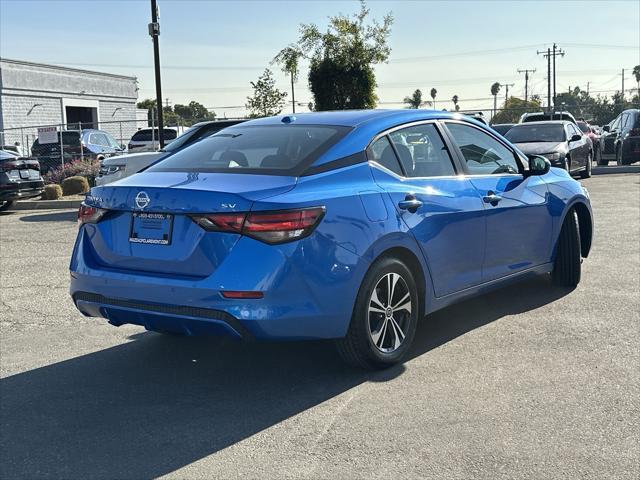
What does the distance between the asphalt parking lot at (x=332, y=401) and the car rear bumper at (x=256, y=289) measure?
0.47 meters

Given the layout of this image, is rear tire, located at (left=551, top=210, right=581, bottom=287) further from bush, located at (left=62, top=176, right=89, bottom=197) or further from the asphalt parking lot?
bush, located at (left=62, top=176, right=89, bottom=197)

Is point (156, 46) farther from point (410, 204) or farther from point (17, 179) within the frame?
point (410, 204)

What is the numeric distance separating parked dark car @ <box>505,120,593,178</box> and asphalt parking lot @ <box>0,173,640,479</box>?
11.4 meters

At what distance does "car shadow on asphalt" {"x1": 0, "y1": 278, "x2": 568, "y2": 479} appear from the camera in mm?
3621

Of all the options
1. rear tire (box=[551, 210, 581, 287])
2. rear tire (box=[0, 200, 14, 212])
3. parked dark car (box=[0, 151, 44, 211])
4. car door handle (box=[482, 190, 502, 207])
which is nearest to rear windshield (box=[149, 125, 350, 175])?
car door handle (box=[482, 190, 502, 207])

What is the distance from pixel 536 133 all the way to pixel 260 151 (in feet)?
49.4

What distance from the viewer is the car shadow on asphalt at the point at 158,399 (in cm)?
362

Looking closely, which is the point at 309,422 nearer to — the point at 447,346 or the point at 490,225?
the point at 447,346

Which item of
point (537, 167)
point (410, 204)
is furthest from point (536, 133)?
point (410, 204)

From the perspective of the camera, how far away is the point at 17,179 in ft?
50.4

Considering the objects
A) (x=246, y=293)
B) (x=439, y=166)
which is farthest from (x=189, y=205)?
(x=439, y=166)

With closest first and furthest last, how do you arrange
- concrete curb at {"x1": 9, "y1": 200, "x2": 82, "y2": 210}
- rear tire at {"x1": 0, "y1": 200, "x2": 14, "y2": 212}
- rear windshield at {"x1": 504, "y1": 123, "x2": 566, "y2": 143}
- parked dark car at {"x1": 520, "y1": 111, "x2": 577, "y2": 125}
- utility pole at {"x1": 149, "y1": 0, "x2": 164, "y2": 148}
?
rear tire at {"x1": 0, "y1": 200, "x2": 14, "y2": 212}, concrete curb at {"x1": 9, "y1": 200, "x2": 82, "y2": 210}, utility pole at {"x1": 149, "y1": 0, "x2": 164, "y2": 148}, rear windshield at {"x1": 504, "y1": 123, "x2": 566, "y2": 143}, parked dark car at {"x1": 520, "y1": 111, "x2": 577, "y2": 125}

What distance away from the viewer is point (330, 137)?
4.84m

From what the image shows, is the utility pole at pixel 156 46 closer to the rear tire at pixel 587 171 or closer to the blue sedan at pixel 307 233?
the rear tire at pixel 587 171
